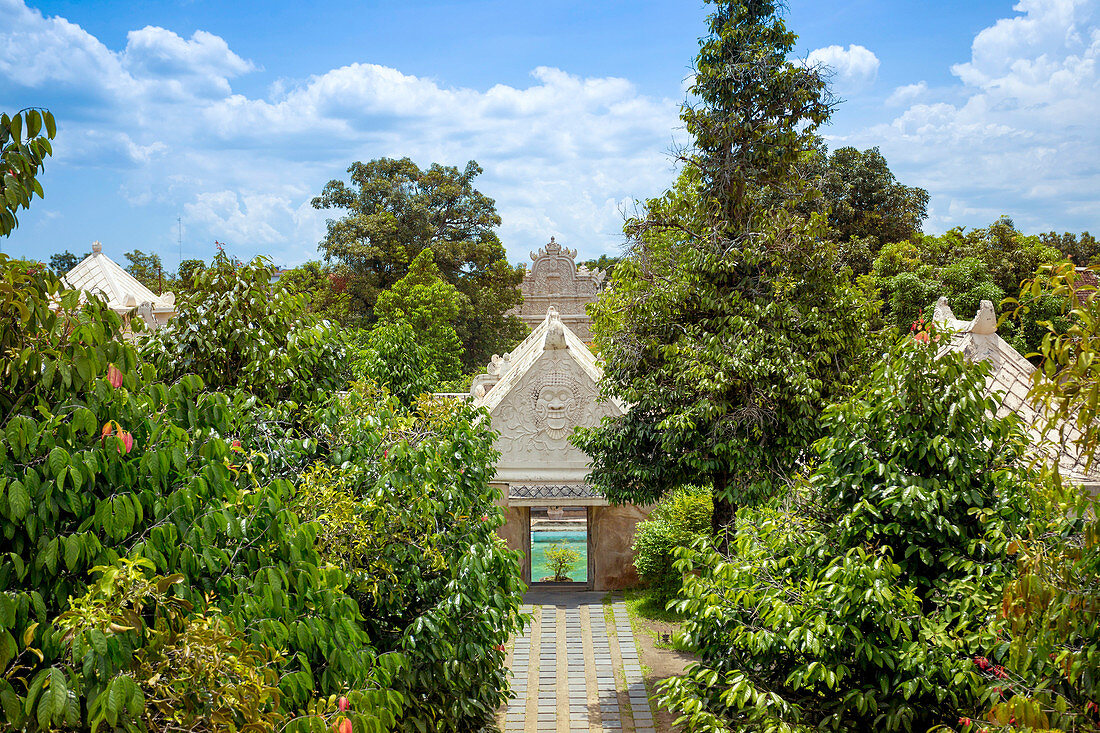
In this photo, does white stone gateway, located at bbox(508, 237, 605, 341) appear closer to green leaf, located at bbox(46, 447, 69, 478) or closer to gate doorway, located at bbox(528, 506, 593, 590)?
gate doorway, located at bbox(528, 506, 593, 590)

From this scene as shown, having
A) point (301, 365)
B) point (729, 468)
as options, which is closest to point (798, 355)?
point (729, 468)

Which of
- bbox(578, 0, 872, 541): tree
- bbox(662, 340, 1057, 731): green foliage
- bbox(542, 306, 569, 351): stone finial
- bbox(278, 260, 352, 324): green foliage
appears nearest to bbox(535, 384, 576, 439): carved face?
bbox(542, 306, 569, 351): stone finial

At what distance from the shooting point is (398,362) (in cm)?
1329

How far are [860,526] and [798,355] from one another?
3857mm

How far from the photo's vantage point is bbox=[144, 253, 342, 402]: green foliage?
21.7ft

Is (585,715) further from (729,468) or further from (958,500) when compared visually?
(958,500)

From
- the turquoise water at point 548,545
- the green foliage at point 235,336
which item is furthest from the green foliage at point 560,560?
the green foliage at point 235,336

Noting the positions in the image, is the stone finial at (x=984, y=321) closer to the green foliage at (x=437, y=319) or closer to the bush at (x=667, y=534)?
the bush at (x=667, y=534)

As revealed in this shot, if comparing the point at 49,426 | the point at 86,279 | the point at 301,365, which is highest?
the point at 86,279

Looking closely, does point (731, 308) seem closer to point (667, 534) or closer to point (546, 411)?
point (667, 534)

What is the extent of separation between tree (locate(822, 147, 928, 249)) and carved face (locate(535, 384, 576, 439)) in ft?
68.0

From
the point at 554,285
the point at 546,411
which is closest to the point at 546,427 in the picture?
the point at 546,411

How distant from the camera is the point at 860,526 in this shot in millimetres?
5465

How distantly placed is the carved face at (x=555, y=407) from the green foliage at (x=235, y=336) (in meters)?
8.76
